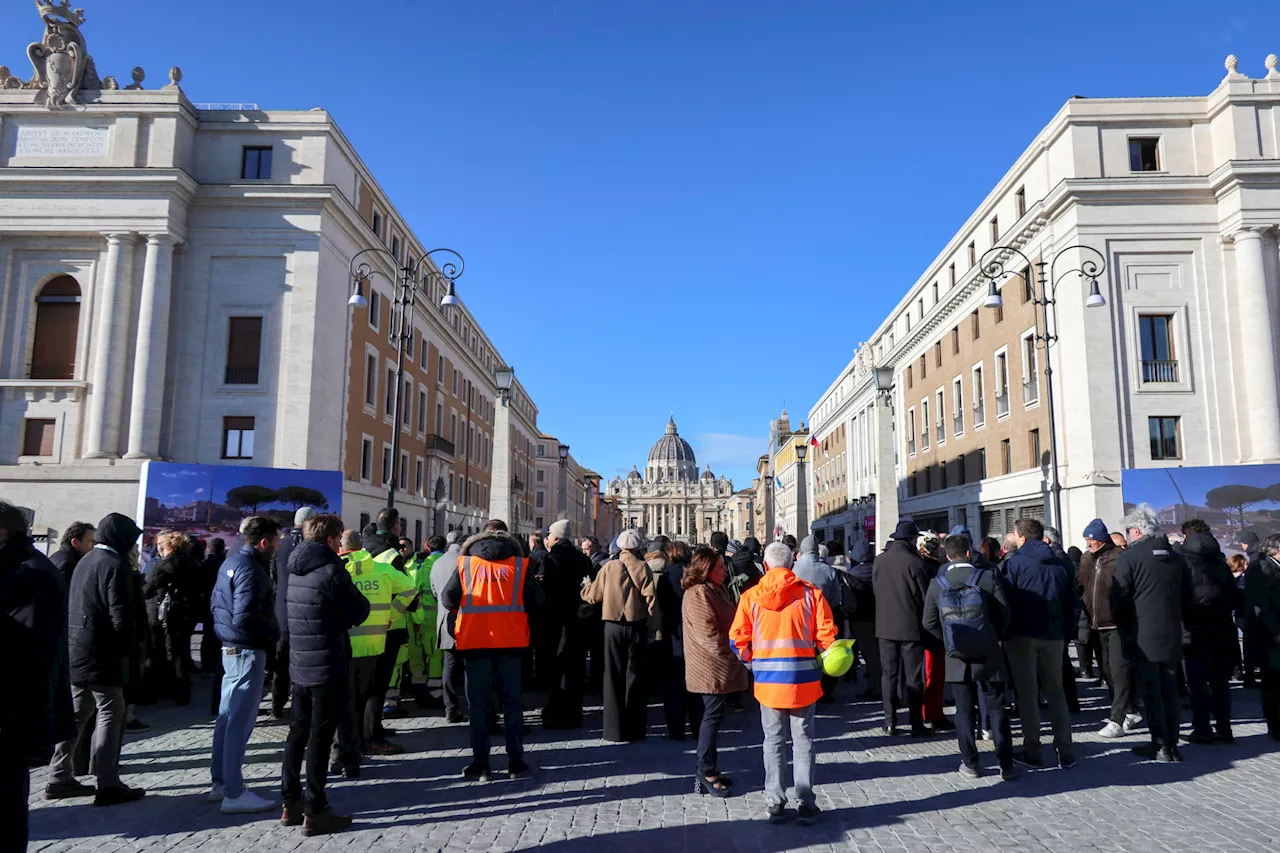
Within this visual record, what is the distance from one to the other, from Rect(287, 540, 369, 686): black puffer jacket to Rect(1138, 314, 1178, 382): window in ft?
84.1

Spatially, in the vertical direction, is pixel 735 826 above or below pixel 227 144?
below

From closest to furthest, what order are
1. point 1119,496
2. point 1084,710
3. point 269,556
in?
point 269,556, point 1084,710, point 1119,496

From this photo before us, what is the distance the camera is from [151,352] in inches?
984

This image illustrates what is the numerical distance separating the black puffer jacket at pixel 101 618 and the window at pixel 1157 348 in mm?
26583

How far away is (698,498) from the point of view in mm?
181625

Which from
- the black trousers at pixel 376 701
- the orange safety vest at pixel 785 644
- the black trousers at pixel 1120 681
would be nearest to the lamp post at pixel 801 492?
the black trousers at pixel 1120 681

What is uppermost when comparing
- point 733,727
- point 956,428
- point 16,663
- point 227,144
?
point 227,144

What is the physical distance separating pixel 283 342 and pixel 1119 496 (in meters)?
26.1

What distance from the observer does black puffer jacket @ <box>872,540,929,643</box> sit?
8.07 meters

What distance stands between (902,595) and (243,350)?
24215mm

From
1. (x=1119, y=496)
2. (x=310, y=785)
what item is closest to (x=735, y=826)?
(x=310, y=785)

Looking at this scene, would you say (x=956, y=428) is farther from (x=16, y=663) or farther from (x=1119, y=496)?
(x=16, y=663)

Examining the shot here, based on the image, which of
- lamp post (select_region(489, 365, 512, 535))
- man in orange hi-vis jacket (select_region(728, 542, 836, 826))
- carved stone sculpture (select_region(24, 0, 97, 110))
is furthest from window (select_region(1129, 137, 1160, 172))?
carved stone sculpture (select_region(24, 0, 97, 110))

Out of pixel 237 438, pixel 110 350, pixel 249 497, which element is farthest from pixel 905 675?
pixel 110 350
